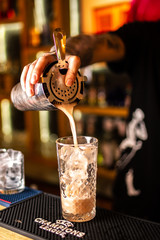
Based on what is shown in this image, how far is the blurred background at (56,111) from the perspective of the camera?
10.1 feet

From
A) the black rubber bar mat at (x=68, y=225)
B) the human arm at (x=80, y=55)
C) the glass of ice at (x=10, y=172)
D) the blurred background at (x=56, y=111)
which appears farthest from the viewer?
the blurred background at (x=56, y=111)

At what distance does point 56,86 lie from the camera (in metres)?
0.91

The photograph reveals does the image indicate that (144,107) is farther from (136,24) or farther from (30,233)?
(30,233)

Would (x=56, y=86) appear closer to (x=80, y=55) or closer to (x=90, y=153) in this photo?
(x=90, y=153)

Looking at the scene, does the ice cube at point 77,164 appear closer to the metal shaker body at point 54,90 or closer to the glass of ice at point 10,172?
the metal shaker body at point 54,90

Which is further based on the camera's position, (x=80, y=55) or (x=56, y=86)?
(x=80, y=55)

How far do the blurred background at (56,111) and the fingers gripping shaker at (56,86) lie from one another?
1.96 metres

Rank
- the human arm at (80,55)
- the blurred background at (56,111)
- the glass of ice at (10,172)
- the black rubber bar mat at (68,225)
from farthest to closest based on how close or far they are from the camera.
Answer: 1. the blurred background at (56,111)
2. the glass of ice at (10,172)
3. the human arm at (80,55)
4. the black rubber bar mat at (68,225)

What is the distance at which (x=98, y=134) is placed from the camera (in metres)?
3.34

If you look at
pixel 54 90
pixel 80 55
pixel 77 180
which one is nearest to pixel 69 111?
pixel 54 90

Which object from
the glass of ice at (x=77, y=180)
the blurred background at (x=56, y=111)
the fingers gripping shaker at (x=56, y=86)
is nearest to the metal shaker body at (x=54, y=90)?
the fingers gripping shaker at (x=56, y=86)

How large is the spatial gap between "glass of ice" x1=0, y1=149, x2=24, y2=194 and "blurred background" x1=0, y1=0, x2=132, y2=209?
75.3 inches

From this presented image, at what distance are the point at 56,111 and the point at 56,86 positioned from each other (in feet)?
9.08

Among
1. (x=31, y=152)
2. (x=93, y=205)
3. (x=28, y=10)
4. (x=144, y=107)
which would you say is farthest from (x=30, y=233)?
(x=28, y=10)
